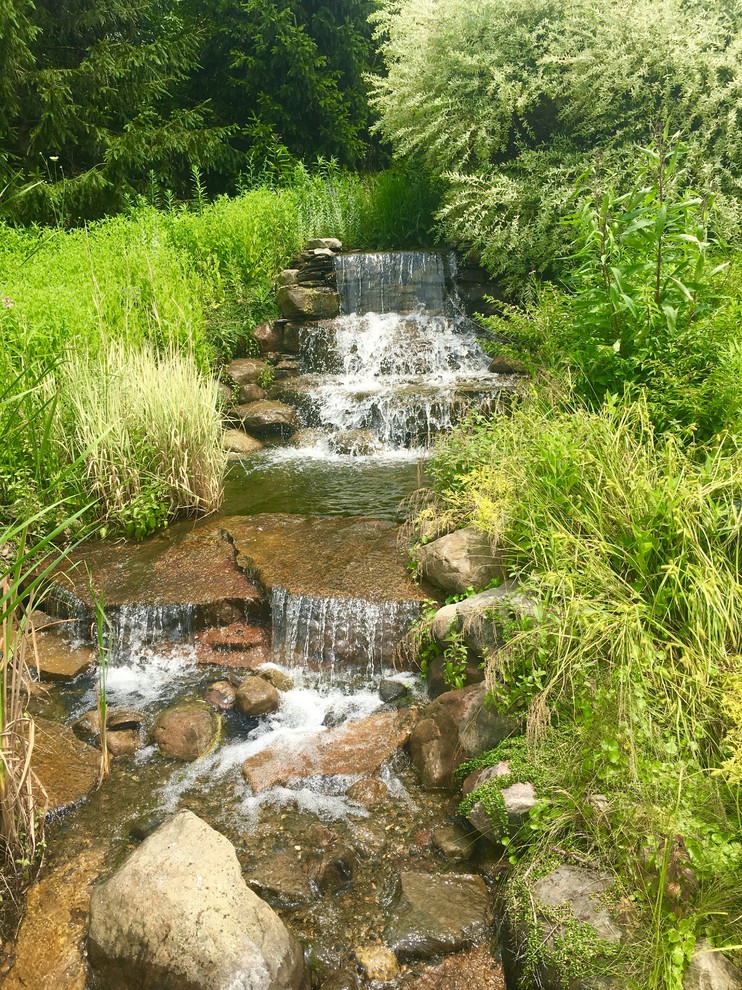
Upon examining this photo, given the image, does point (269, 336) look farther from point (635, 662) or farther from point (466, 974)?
point (466, 974)

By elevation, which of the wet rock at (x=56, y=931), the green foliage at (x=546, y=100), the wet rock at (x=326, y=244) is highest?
the green foliage at (x=546, y=100)

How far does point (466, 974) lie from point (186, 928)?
94cm

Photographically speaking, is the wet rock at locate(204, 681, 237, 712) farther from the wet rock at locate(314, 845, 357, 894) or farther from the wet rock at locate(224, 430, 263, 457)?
the wet rock at locate(224, 430, 263, 457)

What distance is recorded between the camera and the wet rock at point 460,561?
12.9ft

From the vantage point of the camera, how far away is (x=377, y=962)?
2.47m

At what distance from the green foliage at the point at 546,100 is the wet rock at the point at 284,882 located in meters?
6.51

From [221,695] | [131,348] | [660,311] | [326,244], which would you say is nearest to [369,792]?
[221,695]

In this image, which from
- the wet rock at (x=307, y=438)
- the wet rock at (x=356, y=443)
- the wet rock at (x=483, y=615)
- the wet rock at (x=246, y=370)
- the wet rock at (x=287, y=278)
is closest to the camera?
the wet rock at (x=483, y=615)

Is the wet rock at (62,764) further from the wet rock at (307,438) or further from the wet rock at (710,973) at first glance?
the wet rock at (307,438)

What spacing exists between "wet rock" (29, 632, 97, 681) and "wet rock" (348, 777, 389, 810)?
1.89m

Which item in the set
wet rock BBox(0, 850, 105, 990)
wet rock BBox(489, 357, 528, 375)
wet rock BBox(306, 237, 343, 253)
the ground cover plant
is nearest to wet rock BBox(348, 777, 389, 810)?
wet rock BBox(0, 850, 105, 990)

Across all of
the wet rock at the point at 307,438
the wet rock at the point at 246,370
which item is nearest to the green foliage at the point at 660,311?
the wet rock at the point at 307,438

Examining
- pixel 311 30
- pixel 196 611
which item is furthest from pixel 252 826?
pixel 311 30

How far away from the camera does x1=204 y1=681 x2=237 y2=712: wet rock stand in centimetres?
390
